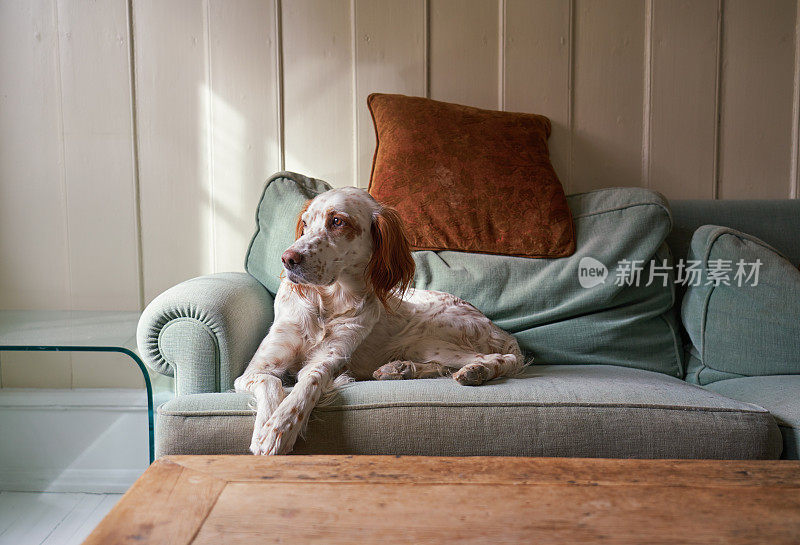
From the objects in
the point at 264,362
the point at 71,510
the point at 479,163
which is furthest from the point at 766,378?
the point at 71,510

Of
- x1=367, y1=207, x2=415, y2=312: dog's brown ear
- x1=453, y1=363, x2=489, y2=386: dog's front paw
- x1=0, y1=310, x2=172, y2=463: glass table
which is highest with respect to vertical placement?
x1=367, y1=207, x2=415, y2=312: dog's brown ear

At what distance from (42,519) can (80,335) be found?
74 cm

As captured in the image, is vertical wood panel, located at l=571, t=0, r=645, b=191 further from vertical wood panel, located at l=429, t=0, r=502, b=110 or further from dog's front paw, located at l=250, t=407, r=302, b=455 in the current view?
dog's front paw, located at l=250, t=407, r=302, b=455

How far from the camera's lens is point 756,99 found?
225 centimetres

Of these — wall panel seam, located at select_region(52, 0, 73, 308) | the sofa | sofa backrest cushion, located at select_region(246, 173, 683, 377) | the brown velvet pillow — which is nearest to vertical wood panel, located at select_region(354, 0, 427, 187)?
the brown velvet pillow

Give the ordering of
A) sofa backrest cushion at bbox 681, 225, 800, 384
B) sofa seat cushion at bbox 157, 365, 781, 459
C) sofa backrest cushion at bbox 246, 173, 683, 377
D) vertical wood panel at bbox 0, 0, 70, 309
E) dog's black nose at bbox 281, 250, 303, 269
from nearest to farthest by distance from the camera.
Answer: sofa seat cushion at bbox 157, 365, 781, 459, dog's black nose at bbox 281, 250, 303, 269, sofa backrest cushion at bbox 681, 225, 800, 384, sofa backrest cushion at bbox 246, 173, 683, 377, vertical wood panel at bbox 0, 0, 70, 309

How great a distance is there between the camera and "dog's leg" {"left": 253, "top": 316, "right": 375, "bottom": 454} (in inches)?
43.9

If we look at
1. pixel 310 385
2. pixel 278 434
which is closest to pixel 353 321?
pixel 310 385

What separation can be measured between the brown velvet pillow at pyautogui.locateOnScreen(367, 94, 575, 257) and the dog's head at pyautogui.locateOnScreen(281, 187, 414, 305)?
0.44 m

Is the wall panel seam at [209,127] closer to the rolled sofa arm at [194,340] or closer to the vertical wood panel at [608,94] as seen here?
the rolled sofa arm at [194,340]

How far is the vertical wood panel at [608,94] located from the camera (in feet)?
7.29

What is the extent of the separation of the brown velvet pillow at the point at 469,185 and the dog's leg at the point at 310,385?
513 millimetres

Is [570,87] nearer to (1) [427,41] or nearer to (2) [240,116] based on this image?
(1) [427,41]

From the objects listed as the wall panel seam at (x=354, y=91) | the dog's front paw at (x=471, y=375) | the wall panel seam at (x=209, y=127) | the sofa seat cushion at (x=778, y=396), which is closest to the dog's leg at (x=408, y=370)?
the dog's front paw at (x=471, y=375)
